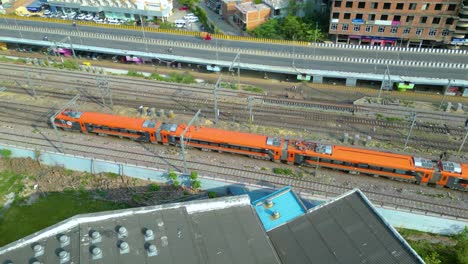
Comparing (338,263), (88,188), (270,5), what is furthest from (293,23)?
(338,263)

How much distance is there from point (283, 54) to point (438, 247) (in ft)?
156

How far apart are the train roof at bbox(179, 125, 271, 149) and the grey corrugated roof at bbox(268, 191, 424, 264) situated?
16423 mm

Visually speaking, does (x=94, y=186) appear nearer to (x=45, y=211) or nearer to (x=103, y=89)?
(x=45, y=211)

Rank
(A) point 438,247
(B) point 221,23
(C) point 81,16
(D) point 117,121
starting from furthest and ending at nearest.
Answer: (C) point 81,16 → (B) point 221,23 → (D) point 117,121 → (A) point 438,247

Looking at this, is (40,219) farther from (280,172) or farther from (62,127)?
(280,172)

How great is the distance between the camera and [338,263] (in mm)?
31562

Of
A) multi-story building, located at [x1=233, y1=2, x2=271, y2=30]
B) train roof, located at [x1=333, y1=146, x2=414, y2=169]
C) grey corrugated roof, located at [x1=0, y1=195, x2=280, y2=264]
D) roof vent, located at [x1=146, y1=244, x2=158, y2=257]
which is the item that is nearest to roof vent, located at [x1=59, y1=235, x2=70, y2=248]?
grey corrugated roof, located at [x1=0, y1=195, x2=280, y2=264]

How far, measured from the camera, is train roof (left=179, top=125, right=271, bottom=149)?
167 ft

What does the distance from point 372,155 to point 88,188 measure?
3909 cm

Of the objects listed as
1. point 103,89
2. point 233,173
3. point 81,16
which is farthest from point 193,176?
point 81,16

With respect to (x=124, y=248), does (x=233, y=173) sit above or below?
below

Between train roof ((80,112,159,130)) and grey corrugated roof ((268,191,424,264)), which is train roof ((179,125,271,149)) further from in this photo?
grey corrugated roof ((268,191,424,264))

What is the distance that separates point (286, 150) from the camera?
4962 cm

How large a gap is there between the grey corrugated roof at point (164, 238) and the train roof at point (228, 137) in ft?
54.9
